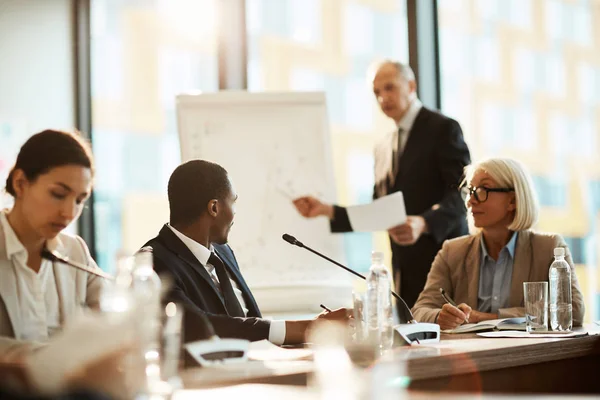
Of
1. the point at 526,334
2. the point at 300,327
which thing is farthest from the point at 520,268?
the point at 300,327

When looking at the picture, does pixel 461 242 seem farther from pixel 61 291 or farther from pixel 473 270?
pixel 61 291

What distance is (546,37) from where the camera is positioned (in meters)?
4.69

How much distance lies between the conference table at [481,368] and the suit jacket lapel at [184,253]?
0.55 metres

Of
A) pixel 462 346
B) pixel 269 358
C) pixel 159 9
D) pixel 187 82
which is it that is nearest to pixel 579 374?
pixel 462 346

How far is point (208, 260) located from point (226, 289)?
0.37 feet

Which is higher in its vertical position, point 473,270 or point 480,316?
point 473,270

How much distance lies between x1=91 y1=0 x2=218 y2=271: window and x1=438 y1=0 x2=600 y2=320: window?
1487 mm

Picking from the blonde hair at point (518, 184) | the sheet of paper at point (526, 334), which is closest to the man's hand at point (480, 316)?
the sheet of paper at point (526, 334)

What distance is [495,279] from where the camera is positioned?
3.22 m

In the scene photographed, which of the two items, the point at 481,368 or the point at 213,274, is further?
the point at 213,274

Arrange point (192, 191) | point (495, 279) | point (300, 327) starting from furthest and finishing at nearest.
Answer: point (495, 279) → point (192, 191) → point (300, 327)

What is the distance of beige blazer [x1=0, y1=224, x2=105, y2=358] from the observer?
2134 millimetres

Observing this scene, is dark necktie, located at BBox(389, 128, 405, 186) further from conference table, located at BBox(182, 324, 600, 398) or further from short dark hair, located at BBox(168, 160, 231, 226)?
short dark hair, located at BBox(168, 160, 231, 226)

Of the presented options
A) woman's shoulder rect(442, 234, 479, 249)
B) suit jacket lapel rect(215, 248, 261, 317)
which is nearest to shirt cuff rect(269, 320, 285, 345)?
suit jacket lapel rect(215, 248, 261, 317)
